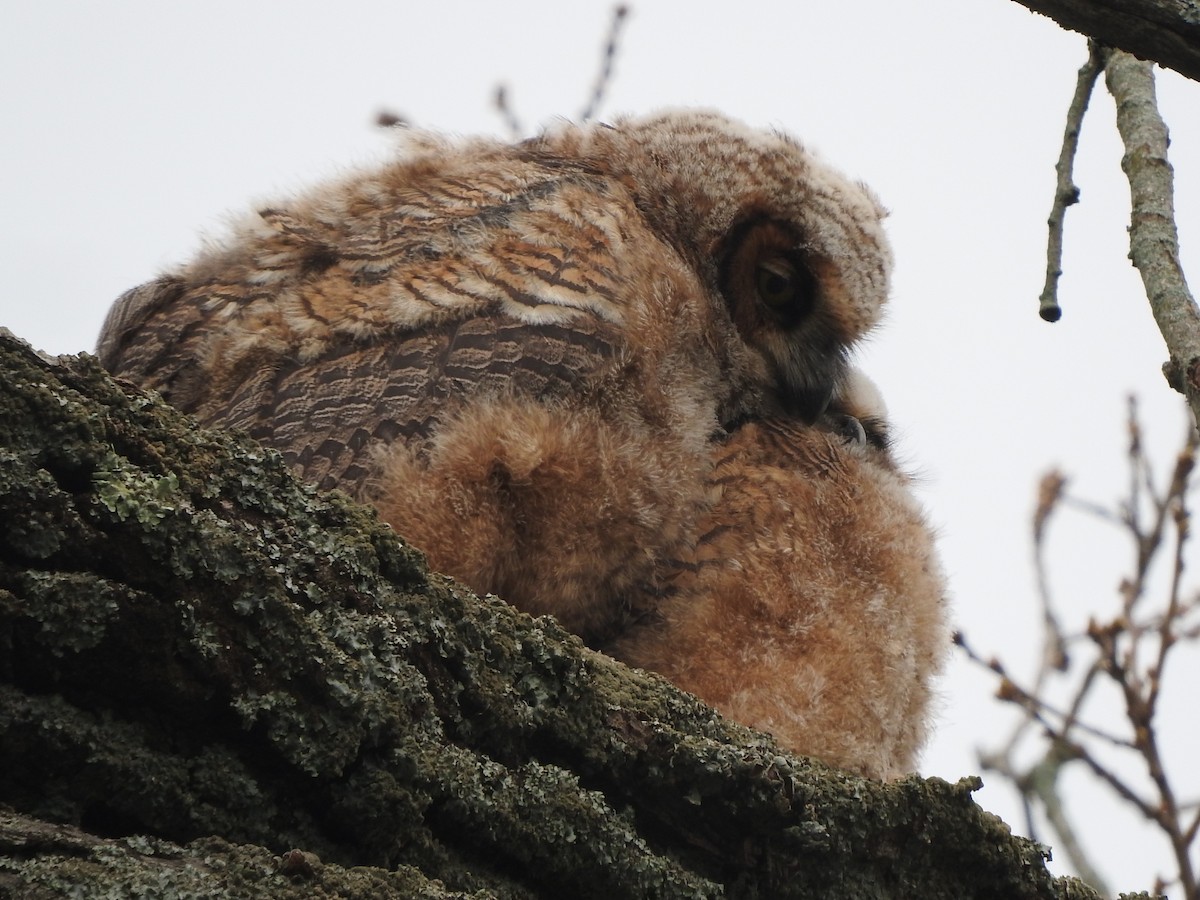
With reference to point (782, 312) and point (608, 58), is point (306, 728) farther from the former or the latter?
point (608, 58)

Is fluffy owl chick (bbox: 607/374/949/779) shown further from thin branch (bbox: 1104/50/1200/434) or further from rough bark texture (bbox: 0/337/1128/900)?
thin branch (bbox: 1104/50/1200/434)

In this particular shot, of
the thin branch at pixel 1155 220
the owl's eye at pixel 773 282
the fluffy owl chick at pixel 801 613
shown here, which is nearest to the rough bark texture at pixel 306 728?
the fluffy owl chick at pixel 801 613

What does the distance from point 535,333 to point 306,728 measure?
1.12 metres

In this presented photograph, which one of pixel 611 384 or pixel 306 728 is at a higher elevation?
pixel 611 384

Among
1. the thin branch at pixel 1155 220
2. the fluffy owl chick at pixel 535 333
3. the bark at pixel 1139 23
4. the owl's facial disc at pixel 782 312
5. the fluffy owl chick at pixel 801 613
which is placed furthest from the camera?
Answer: the owl's facial disc at pixel 782 312

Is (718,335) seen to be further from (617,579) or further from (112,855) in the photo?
(112,855)

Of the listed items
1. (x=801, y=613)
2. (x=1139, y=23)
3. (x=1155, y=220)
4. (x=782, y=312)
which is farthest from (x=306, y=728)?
(x=782, y=312)

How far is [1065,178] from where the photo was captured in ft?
8.08

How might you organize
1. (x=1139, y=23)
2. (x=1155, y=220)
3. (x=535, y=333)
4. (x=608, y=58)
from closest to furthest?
(x=1139, y=23) → (x=1155, y=220) → (x=535, y=333) → (x=608, y=58)

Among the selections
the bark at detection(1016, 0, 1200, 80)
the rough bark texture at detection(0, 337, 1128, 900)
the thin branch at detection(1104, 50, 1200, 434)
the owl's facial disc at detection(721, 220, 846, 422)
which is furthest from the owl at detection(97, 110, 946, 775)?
the bark at detection(1016, 0, 1200, 80)

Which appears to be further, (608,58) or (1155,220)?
(608,58)

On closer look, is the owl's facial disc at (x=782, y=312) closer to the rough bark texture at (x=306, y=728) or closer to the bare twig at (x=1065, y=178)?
the bare twig at (x=1065, y=178)

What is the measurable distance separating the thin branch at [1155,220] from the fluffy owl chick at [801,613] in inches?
33.5

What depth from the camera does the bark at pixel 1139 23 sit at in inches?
55.9
